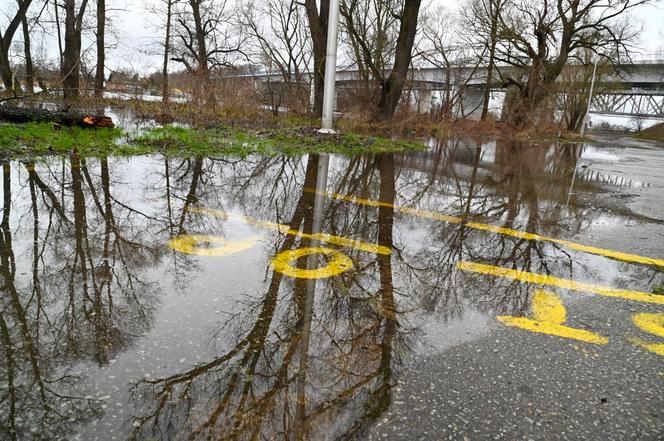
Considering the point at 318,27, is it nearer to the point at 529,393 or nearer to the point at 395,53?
the point at 395,53

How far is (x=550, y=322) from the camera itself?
287cm

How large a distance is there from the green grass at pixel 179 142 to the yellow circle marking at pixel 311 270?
5813 mm

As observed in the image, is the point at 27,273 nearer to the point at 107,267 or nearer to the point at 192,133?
the point at 107,267

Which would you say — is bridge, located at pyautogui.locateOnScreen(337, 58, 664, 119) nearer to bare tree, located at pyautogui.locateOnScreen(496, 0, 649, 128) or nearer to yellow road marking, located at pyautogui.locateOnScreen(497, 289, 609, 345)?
bare tree, located at pyautogui.locateOnScreen(496, 0, 649, 128)

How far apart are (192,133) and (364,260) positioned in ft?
27.8

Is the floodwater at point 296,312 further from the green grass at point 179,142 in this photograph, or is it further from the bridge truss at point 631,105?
the bridge truss at point 631,105

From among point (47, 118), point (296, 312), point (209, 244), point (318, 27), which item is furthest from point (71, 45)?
point (296, 312)

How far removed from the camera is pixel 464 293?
10.7ft

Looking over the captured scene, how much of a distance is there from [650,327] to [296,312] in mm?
A: 2413

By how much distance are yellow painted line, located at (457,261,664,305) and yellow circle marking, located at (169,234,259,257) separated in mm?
1982

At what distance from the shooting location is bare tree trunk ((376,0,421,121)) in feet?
53.3

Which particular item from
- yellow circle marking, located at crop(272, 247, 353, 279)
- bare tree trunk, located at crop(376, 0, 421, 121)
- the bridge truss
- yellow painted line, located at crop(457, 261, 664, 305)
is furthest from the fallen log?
the bridge truss

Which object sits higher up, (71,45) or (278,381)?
(71,45)

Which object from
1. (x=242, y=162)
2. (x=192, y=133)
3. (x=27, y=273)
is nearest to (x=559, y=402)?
(x=27, y=273)
